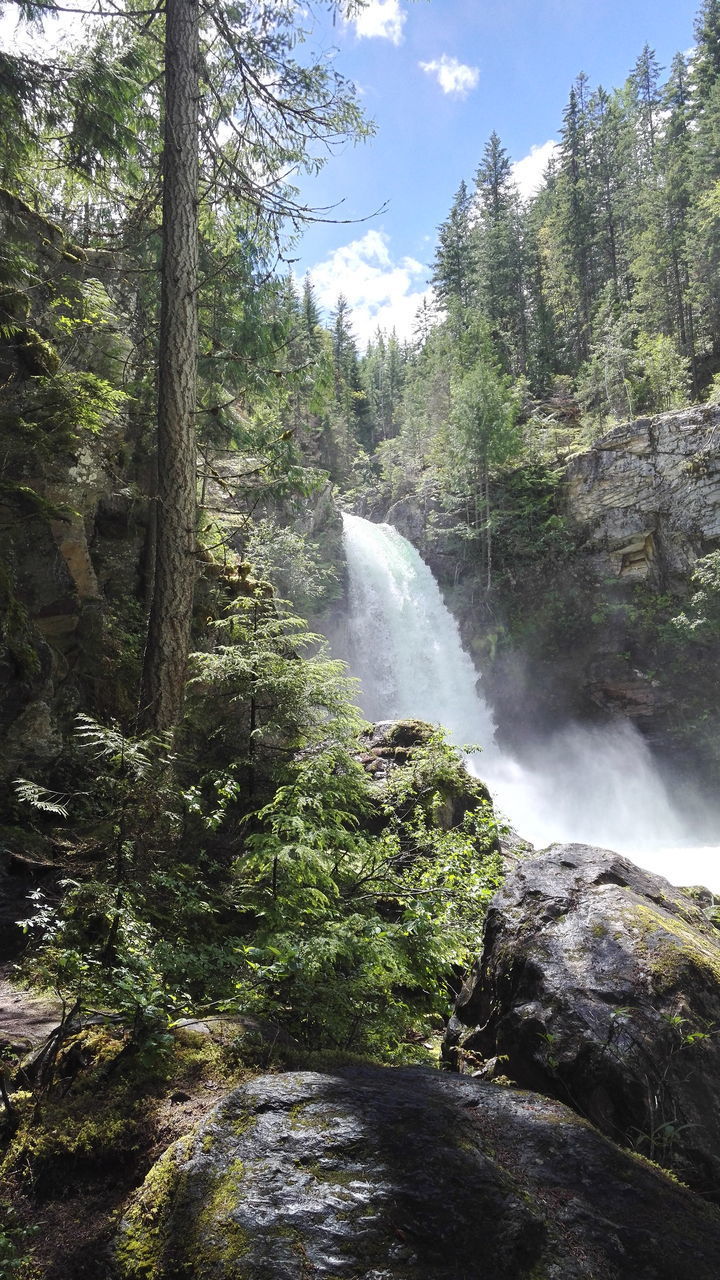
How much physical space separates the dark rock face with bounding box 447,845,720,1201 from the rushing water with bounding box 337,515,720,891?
10605 millimetres

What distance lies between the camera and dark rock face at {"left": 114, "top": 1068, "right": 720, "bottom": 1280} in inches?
54.1

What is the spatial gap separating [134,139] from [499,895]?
7.51 metres

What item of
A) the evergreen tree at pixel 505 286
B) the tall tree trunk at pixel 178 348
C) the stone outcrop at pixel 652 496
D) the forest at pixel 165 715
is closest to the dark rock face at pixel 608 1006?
the forest at pixel 165 715

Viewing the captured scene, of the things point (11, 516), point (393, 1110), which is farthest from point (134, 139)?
point (393, 1110)

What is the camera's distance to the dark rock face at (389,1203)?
138cm

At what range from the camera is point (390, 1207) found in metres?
1.49

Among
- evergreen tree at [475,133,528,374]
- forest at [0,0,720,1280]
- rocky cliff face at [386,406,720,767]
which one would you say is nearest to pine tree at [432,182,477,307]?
evergreen tree at [475,133,528,374]

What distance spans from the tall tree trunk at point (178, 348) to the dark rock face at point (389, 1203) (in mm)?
3692

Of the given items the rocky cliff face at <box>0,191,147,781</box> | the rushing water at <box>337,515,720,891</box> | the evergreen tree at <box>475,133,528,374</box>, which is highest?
the evergreen tree at <box>475,133,528,374</box>

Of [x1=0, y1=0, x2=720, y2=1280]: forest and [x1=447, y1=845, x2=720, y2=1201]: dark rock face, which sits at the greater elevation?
[x1=0, y1=0, x2=720, y2=1280]: forest

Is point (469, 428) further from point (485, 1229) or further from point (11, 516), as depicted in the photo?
point (485, 1229)

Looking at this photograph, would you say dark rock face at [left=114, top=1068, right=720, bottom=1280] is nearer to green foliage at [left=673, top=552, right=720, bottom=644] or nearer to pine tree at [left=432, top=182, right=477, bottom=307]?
green foliage at [left=673, top=552, right=720, bottom=644]

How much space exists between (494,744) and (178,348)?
691 inches

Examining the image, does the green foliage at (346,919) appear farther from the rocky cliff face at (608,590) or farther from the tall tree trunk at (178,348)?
the rocky cliff face at (608,590)
